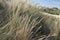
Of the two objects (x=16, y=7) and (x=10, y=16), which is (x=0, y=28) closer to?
(x=10, y=16)

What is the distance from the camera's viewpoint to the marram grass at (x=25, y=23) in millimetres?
4148

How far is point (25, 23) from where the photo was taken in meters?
4.28

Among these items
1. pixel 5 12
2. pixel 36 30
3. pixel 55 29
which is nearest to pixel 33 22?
pixel 36 30

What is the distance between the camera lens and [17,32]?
408 cm

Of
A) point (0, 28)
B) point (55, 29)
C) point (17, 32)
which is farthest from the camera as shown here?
point (55, 29)

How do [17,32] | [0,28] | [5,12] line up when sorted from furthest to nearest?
[5,12] < [0,28] < [17,32]

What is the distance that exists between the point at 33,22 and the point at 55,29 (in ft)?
1.49

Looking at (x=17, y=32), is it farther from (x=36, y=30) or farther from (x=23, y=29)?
(x=36, y=30)

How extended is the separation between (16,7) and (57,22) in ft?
2.78

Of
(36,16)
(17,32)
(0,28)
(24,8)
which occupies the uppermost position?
(24,8)

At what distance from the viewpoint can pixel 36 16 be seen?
5.07 meters

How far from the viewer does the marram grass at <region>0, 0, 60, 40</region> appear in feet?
13.6

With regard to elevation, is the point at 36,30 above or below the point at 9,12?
below

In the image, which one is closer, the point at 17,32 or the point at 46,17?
the point at 17,32
